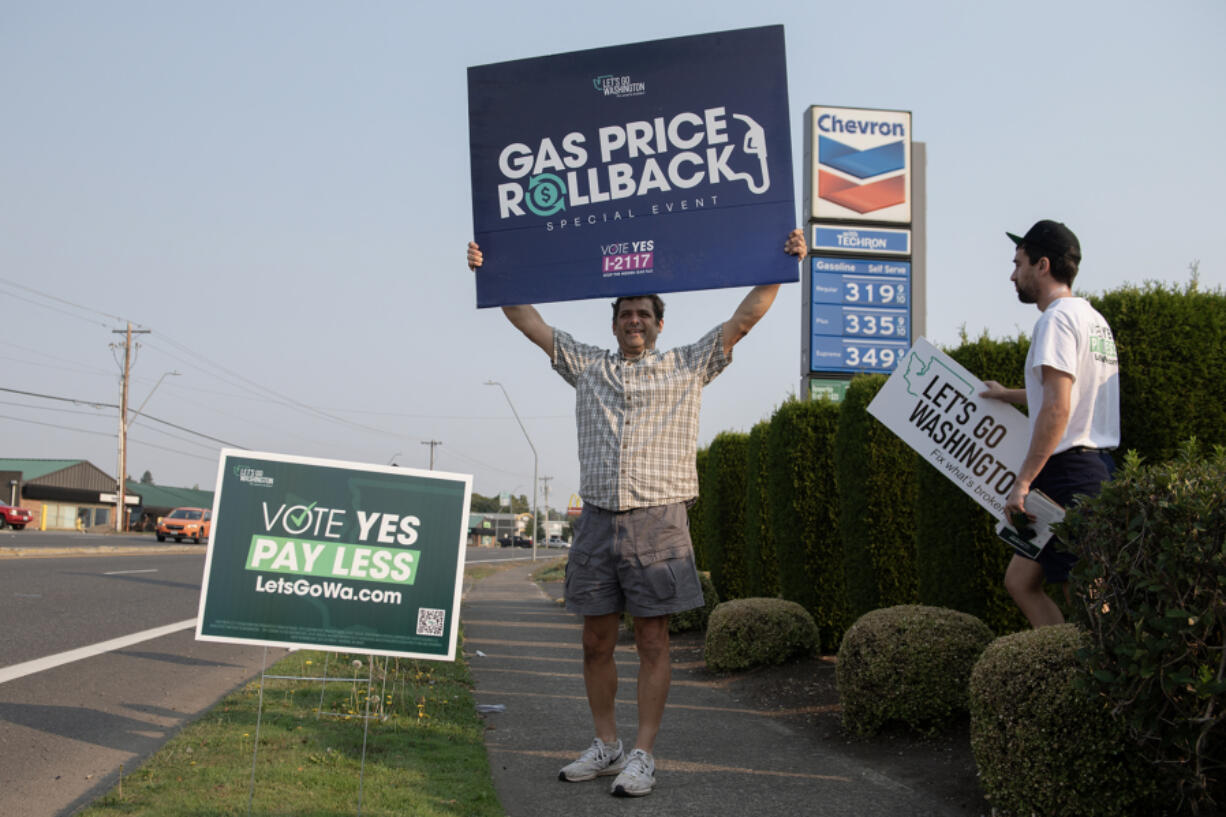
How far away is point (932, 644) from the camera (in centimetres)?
482

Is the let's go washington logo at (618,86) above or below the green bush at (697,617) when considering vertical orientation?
above

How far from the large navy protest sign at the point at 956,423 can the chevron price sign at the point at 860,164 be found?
719 cm

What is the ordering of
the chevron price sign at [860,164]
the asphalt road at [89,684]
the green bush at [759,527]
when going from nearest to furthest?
the asphalt road at [89,684] < the green bush at [759,527] < the chevron price sign at [860,164]

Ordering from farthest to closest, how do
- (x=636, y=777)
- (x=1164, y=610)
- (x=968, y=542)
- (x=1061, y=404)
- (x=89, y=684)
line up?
(x=89, y=684), (x=968, y=542), (x=636, y=777), (x=1061, y=404), (x=1164, y=610)

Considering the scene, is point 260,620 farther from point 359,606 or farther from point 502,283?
point 502,283

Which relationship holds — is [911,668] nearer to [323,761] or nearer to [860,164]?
[323,761]

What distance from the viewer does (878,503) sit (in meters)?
7.44

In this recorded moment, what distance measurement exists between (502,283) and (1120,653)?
9.58ft

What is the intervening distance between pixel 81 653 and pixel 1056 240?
7901 mm

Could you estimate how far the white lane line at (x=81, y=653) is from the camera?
702 cm

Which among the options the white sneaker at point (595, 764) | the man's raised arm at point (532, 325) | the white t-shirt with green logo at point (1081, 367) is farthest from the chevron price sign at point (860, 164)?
the white sneaker at point (595, 764)

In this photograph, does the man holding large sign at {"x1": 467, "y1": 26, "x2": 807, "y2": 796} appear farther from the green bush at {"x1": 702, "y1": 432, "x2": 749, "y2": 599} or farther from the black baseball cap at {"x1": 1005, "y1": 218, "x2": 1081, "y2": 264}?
the green bush at {"x1": 702, "y1": 432, "x2": 749, "y2": 599}

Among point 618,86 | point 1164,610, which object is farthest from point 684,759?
point 618,86

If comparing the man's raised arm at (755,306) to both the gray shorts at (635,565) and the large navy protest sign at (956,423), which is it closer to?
the gray shorts at (635,565)
